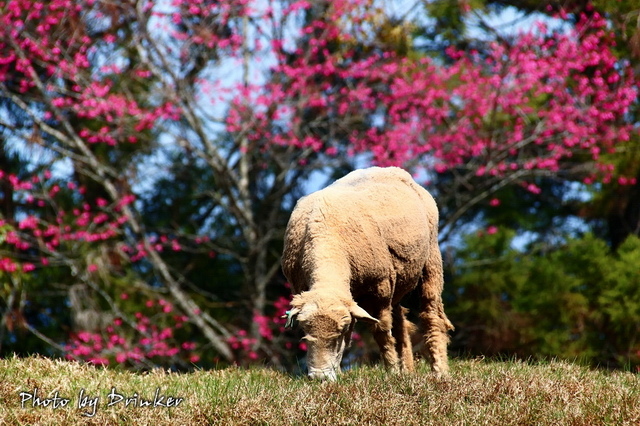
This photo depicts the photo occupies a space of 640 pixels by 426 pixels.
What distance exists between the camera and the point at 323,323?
17.1 feet

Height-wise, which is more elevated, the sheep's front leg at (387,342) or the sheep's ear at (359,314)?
the sheep's ear at (359,314)

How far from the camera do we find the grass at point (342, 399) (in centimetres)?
490

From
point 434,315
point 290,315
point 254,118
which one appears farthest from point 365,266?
point 254,118

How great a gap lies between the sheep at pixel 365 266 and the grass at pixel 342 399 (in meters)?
0.34

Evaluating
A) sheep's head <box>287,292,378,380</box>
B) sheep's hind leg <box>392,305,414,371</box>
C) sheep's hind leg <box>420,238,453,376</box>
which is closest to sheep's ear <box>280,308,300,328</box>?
sheep's head <box>287,292,378,380</box>

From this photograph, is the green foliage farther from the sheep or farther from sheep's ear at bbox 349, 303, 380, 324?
sheep's ear at bbox 349, 303, 380, 324

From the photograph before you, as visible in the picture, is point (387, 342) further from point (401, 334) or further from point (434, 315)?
point (434, 315)

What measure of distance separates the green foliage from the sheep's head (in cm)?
642

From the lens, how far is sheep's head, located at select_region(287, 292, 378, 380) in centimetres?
521

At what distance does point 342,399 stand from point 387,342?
1422 millimetres

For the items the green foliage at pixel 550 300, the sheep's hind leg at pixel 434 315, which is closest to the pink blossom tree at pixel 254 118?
the green foliage at pixel 550 300

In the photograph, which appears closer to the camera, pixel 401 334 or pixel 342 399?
pixel 342 399

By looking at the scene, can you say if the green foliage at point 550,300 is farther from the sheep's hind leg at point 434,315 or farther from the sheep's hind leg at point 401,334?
the sheep's hind leg at point 401,334

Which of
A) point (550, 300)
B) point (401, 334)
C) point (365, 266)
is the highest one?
point (365, 266)
